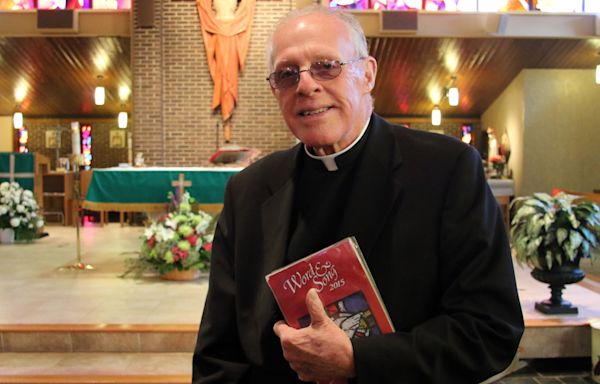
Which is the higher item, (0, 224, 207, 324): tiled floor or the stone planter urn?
the stone planter urn

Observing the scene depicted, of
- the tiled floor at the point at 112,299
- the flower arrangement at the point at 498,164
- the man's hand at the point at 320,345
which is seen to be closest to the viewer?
the man's hand at the point at 320,345

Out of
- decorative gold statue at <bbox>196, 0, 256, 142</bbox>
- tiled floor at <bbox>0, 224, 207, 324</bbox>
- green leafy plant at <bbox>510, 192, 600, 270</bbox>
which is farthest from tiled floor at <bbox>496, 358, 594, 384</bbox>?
decorative gold statue at <bbox>196, 0, 256, 142</bbox>

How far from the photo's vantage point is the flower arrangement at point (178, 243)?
5.46 meters

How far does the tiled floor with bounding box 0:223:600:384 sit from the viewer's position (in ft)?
12.5

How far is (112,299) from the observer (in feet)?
15.6

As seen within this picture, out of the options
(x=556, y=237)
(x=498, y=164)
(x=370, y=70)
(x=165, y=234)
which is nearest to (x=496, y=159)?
(x=498, y=164)

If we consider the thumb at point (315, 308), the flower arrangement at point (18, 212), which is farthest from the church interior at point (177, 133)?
the thumb at point (315, 308)

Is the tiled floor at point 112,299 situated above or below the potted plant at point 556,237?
below

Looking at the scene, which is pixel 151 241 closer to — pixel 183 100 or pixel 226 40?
pixel 183 100

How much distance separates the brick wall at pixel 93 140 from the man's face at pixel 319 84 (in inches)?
593

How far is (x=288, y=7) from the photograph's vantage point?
30.8 ft

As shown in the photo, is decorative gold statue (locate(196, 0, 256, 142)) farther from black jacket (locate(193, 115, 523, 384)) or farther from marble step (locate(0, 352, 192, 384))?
black jacket (locate(193, 115, 523, 384))

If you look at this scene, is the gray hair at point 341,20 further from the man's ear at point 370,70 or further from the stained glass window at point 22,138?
the stained glass window at point 22,138

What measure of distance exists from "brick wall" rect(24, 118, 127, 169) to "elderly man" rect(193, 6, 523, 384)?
49.0 feet
